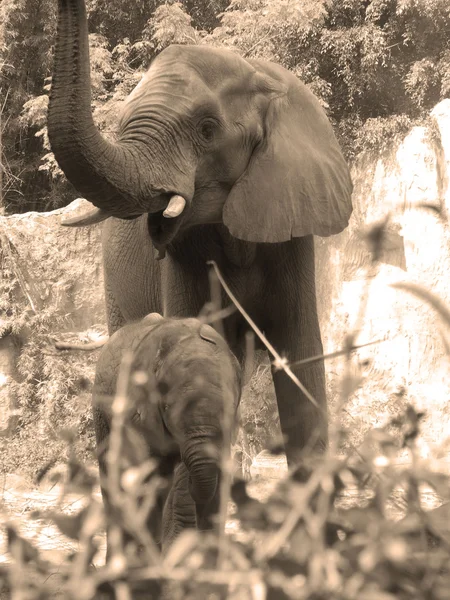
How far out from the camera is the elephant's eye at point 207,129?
3.74 metres

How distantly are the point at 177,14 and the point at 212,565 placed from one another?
10.9 m

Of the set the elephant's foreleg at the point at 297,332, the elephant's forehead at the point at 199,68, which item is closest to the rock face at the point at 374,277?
the elephant's foreleg at the point at 297,332

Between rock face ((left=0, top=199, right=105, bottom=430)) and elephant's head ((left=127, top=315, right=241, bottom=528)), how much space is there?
287 inches

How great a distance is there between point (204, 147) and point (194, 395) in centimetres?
124

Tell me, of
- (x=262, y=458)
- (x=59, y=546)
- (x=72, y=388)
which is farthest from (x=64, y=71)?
(x=72, y=388)

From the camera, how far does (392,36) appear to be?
11305 millimetres

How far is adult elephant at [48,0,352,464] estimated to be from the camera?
3.36 m

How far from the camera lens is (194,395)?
9.05ft

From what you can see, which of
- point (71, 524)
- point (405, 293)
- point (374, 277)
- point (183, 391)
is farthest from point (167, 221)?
point (405, 293)

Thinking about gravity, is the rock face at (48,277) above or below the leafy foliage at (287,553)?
above

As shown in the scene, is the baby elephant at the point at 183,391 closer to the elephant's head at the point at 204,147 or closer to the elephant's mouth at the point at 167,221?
the elephant's mouth at the point at 167,221

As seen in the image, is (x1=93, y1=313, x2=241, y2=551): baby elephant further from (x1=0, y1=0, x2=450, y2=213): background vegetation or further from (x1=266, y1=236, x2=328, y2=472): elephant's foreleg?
(x1=0, y1=0, x2=450, y2=213): background vegetation

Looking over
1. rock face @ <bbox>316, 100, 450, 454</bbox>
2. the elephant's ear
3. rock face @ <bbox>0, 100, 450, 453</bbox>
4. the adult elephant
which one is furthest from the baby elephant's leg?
rock face @ <bbox>316, 100, 450, 454</bbox>

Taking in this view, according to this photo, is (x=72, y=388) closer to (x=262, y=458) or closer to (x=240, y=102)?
(x=262, y=458)
